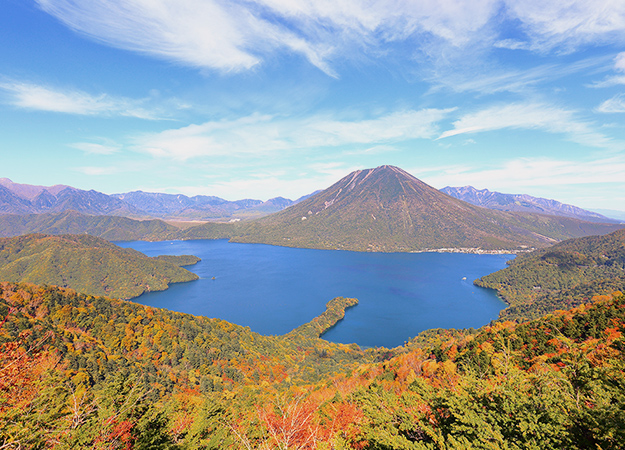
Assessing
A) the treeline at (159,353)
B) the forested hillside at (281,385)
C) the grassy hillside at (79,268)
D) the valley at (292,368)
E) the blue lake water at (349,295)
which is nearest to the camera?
the forested hillside at (281,385)

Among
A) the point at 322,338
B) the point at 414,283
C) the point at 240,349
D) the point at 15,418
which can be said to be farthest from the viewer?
the point at 414,283

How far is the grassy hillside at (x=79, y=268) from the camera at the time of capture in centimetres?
14712

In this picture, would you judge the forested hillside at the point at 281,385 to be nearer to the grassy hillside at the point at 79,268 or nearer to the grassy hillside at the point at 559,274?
the grassy hillside at the point at 559,274

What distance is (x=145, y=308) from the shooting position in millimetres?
69312

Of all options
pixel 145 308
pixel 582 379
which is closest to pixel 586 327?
pixel 582 379

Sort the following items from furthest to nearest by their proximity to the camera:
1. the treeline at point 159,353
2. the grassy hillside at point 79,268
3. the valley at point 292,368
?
the grassy hillside at point 79,268 < the treeline at point 159,353 < the valley at point 292,368

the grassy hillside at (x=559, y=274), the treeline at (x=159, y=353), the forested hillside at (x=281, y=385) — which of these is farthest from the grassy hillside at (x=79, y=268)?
the grassy hillside at (x=559, y=274)

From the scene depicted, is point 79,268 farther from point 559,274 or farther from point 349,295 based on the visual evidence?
point 559,274

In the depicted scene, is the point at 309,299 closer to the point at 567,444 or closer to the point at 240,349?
the point at 240,349

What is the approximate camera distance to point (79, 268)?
516ft

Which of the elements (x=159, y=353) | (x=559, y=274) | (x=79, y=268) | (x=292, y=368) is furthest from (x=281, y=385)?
(x=559, y=274)

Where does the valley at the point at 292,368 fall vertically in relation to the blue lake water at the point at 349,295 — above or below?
above

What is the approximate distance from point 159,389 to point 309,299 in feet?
339

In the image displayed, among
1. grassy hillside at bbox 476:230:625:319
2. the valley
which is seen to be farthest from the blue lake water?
grassy hillside at bbox 476:230:625:319
